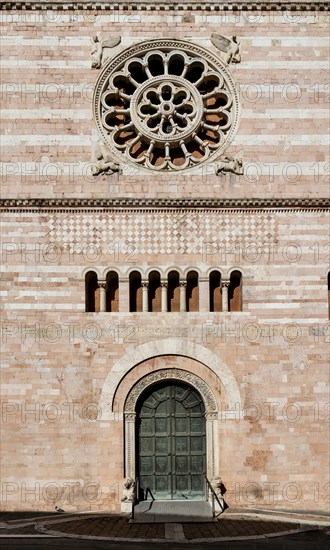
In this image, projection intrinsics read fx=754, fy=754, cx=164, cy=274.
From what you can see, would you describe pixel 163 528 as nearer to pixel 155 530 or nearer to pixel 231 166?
pixel 155 530

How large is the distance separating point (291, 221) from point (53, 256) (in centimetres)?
591

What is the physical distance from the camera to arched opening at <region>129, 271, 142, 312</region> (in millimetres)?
18547

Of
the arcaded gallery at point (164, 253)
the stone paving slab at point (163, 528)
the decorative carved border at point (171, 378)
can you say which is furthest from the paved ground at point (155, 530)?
the decorative carved border at point (171, 378)

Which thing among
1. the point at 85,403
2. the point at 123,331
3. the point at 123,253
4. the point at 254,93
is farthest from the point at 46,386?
the point at 254,93

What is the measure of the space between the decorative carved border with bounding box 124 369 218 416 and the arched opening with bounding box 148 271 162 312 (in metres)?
1.64

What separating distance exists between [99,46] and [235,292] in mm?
7138

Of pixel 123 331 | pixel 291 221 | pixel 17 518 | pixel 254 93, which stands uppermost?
pixel 254 93

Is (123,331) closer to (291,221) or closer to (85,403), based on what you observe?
(85,403)

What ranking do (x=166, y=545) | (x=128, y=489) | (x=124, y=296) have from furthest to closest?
(x=124, y=296)
(x=128, y=489)
(x=166, y=545)

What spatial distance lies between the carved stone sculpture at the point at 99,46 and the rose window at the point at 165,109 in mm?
257

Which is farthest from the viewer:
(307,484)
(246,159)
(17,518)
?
(246,159)

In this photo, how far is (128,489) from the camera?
1703 cm

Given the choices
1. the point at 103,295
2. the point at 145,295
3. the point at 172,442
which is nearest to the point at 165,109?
the point at 145,295

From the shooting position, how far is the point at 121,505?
17.1m
